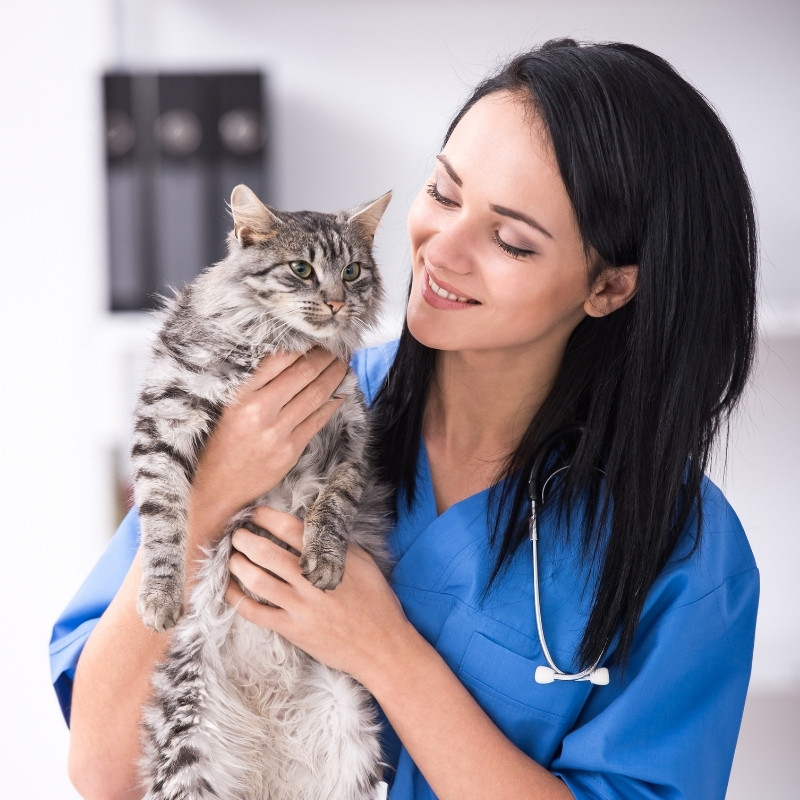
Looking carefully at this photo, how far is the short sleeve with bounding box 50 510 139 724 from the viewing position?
55.1 inches

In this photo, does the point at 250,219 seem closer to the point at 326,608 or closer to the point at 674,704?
the point at 326,608

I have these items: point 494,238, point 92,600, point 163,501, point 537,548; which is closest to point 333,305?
point 494,238

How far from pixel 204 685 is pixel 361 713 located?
256 mm

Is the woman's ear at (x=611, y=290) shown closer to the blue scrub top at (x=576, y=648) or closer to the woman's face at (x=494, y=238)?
the woman's face at (x=494, y=238)

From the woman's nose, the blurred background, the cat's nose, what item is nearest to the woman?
the woman's nose

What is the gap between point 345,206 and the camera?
2389mm

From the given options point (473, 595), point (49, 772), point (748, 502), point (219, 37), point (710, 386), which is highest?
point (219, 37)

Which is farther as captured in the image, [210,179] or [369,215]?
[210,179]

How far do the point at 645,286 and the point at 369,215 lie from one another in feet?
1.80

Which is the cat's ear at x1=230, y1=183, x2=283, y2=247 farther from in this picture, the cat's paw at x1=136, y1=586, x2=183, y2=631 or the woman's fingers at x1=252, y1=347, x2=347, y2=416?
the cat's paw at x1=136, y1=586, x2=183, y2=631

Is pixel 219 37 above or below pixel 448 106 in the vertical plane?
above

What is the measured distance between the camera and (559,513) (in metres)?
1.34

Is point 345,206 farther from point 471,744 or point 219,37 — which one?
point 471,744

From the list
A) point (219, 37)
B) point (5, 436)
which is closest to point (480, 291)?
point (219, 37)
